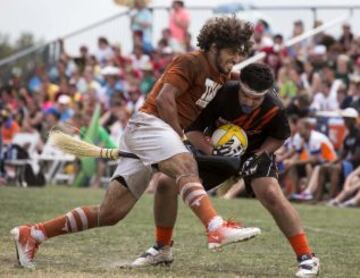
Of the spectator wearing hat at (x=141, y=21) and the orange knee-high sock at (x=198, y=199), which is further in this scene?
the spectator wearing hat at (x=141, y=21)

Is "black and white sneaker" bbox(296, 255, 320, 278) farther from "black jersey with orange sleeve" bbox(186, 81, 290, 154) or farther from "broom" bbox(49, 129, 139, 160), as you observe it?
"broom" bbox(49, 129, 139, 160)

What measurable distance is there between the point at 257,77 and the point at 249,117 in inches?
16.2

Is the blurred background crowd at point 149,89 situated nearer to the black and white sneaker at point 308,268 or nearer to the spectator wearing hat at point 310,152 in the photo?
the spectator wearing hat at point 310,152

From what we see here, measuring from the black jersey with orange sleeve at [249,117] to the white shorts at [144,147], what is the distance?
0.44 meters

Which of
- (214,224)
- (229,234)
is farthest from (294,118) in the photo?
(229,234)

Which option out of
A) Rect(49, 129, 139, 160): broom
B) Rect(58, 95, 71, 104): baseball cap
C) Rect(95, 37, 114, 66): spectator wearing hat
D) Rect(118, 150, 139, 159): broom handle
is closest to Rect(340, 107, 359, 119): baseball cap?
Rect(58, 95, 71, 104): baseball cap

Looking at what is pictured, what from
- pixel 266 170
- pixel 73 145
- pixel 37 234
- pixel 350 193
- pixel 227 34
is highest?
pixel 227 34

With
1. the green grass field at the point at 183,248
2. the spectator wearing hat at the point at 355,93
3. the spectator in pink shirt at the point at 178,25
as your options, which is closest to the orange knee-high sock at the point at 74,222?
the green grass field at the point at 183,248

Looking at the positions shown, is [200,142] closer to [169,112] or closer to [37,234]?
[169,112]

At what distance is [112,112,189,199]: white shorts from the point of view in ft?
23.6

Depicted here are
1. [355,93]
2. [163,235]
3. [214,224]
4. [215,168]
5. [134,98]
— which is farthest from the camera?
[134,98]

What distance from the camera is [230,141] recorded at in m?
7.55

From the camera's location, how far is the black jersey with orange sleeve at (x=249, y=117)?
7.52 m

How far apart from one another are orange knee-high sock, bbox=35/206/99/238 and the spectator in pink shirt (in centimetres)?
1522
